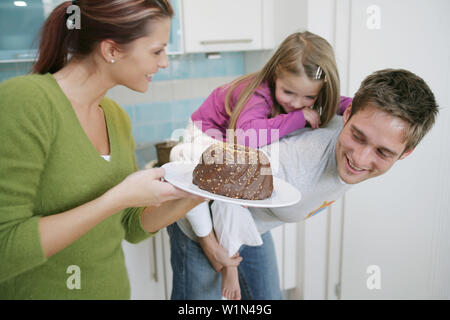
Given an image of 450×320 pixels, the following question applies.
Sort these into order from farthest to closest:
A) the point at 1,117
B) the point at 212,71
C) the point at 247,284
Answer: the point at 212,71, the point at 247,284, the point at 1,117

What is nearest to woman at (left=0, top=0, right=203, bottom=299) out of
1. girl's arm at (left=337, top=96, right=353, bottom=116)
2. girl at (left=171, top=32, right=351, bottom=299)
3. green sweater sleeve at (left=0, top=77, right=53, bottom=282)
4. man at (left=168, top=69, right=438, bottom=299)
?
green sweater sleeve at (left=0, top=77, right=53, bottom=282)

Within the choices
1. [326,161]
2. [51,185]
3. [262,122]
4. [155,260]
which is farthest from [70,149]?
[155,260]

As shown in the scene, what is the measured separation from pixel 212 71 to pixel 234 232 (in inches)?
34.3

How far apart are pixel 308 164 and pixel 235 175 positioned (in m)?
0.20

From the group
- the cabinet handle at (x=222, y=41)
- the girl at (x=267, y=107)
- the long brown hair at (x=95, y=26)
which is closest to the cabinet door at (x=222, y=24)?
the cabinet handle at (x=222, y=41)

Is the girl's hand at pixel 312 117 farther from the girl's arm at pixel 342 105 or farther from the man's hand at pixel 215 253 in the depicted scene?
the man's hand at pixel 215 253

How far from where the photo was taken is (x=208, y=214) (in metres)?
0.80

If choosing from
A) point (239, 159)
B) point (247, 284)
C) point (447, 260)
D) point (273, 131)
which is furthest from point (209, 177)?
point (447, 260)

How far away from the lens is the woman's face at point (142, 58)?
0.53 m

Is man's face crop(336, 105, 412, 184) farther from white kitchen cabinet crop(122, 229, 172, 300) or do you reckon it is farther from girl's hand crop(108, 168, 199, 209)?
white kitchen cabinet crop(122, 229, 172, 300)

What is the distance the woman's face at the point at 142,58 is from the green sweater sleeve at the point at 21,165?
0.11 metres

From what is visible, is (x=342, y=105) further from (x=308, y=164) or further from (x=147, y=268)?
(x=147, y=268)
